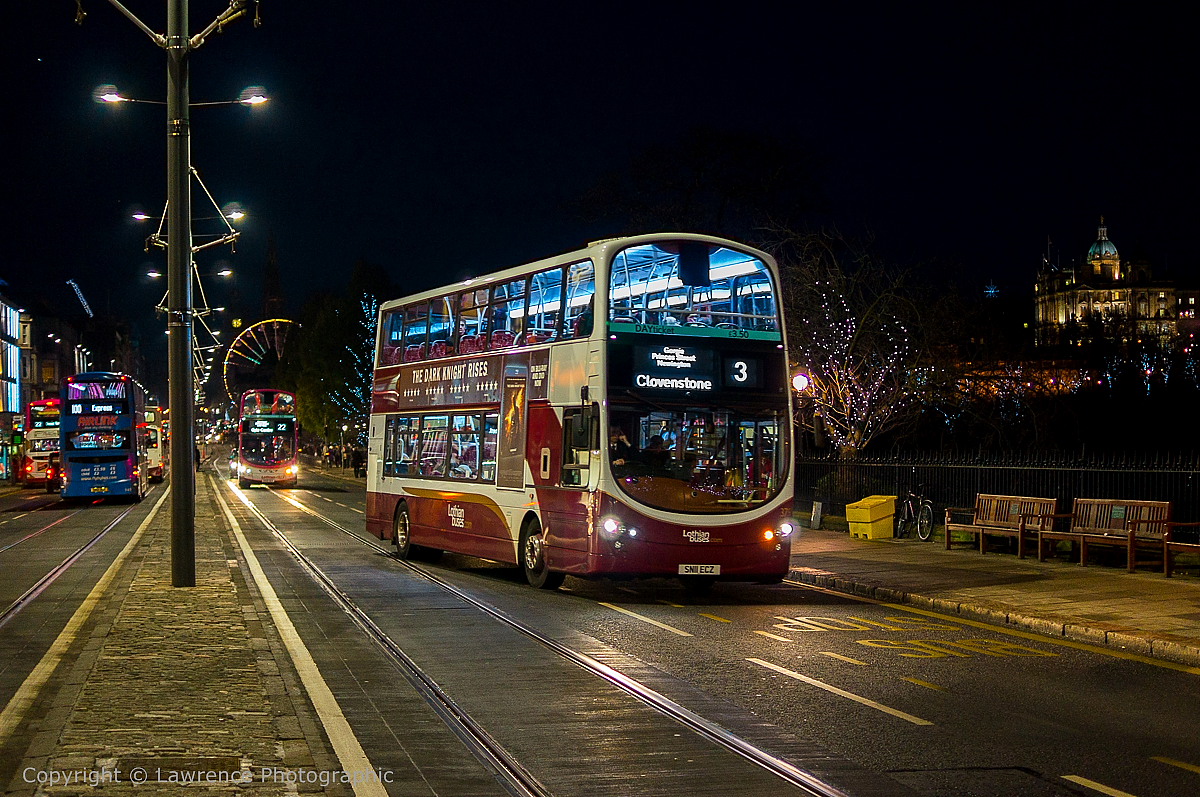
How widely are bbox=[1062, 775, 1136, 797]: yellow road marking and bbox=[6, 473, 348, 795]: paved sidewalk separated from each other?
3940 mm

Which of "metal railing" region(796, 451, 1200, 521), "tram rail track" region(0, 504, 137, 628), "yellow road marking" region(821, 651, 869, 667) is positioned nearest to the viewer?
"yellow road marking" region(821, 651, 869, 667)

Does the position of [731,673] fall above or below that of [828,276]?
below

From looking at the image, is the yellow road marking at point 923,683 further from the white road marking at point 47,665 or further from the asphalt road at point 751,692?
the white road marking at point 47,665

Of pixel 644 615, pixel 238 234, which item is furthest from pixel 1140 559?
pixel 238 234

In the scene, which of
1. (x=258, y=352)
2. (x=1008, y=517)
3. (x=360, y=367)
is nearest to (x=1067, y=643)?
(x=1008, y=517)

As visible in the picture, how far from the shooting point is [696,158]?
144 ft

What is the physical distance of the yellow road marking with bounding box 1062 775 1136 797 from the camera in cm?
680

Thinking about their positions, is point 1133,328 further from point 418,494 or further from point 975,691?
point 975,691

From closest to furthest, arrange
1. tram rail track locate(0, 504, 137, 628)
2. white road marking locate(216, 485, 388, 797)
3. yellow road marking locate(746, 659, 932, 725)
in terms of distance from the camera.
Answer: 1. white road marking locate(216, 485, 388, 797)
2. yellow road marking locate(746, 659, 932, 725)
3. tram rail track locate(0, 504, 137, 628)

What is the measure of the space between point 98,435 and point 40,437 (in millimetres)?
19651

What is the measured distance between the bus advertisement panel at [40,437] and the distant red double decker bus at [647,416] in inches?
1864

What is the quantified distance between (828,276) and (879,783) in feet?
96.6

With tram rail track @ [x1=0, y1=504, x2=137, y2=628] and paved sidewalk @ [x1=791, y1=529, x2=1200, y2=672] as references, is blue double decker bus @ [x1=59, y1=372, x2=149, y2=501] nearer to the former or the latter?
tram rail track @ [x1=0, y1=504, x2=137, y2=628]

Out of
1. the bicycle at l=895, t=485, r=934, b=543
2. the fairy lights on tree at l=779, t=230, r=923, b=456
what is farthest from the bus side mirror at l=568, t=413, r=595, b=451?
the fairy lights on tree at l=779, t=230, r=923, b=456
